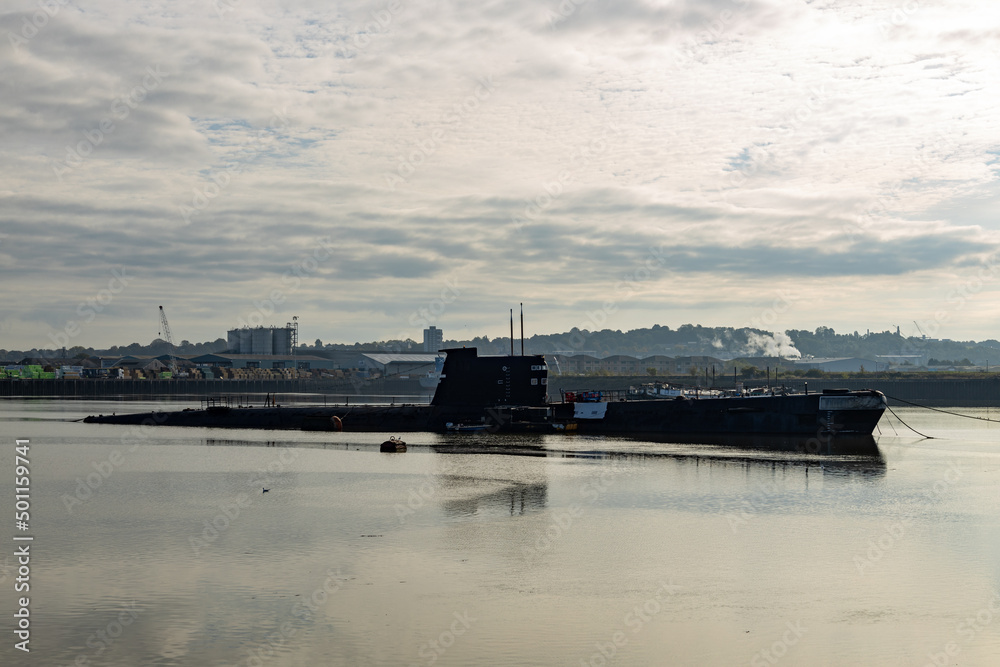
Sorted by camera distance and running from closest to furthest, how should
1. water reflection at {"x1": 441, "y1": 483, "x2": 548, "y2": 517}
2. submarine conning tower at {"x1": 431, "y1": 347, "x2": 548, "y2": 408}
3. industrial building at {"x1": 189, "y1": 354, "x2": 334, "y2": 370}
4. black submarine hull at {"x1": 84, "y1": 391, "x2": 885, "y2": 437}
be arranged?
water reflection at {"x1": 441, "y1": 483, "x2": 548, "y2": 517}, black submarine hull at {"x1": 84, "y1": 391, "x2": 885, "y2": 437}, submarine conning tower at {"x1": 431, "y1": 347, "x2": 548, "y2": 408}, industrial building at {"x1": 189, "y1": 354, "x2": 334, "y2": 370}

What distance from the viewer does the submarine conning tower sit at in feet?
174

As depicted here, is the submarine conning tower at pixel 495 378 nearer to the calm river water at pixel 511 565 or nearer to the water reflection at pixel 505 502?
the calm river water at pixel 511 565

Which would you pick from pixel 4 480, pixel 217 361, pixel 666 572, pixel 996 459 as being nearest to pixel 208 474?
pixel 4 480

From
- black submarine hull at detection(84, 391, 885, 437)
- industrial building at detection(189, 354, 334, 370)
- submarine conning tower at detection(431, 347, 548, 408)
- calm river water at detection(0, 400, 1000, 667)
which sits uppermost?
industrial building at detection(189, 354, 334, 370)

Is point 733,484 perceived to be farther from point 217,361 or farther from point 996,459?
point 217,361

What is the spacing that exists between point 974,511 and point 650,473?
11.7m

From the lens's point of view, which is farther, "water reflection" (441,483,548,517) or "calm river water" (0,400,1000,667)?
"water reflection" (441,483,548,517)

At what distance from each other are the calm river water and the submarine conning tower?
52.1 ft

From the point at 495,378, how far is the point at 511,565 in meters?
33.8

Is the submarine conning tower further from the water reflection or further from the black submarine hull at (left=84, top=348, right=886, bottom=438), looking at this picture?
the water reflection

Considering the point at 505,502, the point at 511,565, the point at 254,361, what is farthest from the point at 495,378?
the point at 254,361

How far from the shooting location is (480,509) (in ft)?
87.5

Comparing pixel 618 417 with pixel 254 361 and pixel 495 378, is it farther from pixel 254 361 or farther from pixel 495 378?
pixel 254 361

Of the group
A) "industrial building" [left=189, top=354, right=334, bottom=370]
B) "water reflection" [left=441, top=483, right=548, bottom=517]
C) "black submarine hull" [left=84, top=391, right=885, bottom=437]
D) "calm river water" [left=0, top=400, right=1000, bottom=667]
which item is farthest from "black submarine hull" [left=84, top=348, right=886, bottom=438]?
"industrial building" [left=189, top=354, right=334, bottom=370]
